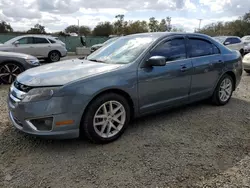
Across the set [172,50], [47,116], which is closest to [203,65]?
[172,50]

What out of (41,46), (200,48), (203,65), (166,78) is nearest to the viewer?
(166,78)

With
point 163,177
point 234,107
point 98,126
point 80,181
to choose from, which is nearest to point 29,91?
point 98,126

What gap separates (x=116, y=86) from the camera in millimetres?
3252

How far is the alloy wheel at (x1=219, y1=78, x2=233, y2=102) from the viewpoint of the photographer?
4938 mm

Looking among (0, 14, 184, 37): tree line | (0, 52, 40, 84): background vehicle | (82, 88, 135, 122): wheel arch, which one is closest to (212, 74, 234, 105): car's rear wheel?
(82, 88, 135, 122): wheel arch

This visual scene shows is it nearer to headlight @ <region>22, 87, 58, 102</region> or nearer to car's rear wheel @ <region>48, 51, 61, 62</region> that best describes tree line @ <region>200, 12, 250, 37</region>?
car's rear wheel @ <region>48, 51, 61, 62</region>

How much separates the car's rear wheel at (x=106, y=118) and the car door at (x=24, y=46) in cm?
1082

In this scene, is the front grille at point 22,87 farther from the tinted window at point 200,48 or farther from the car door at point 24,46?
the car door at point 24,46

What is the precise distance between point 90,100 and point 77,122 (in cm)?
32

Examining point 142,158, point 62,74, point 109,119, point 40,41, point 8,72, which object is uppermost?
point 40,41

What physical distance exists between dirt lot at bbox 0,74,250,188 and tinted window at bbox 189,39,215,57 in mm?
1243

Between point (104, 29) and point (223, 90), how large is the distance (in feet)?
144

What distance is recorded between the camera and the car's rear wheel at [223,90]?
4844 millimetres

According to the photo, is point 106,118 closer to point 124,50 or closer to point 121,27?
point 124,50
